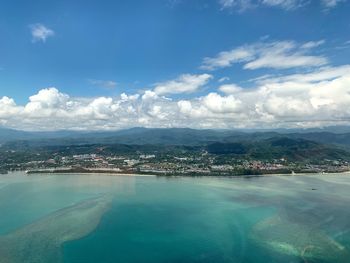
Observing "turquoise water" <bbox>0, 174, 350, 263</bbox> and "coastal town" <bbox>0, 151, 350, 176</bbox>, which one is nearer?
"turquoise water" <bbox>0, 174, 350, 263</bbox>

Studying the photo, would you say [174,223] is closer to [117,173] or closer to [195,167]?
[117,173]

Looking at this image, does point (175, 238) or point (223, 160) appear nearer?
point (175, 238)

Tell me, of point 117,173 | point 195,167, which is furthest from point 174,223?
point 195,167

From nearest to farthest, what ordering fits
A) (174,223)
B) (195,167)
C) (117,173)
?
(174,223)
(117,173)
(195,167)

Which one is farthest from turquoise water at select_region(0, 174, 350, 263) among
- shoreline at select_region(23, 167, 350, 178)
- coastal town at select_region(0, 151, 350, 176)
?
coastal town at select_region(0, 151, 350, 176)

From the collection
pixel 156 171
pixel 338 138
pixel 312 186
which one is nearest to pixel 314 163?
pixel 312 186

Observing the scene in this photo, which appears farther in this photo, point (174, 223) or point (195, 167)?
point (195, 167)

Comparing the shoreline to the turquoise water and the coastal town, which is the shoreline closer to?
the coastal town

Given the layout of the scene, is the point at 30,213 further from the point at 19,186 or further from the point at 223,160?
the point at 223,160

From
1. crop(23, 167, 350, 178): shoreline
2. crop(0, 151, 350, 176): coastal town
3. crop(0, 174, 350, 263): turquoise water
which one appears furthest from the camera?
crop(0, 151, 350, 176): coastal town
